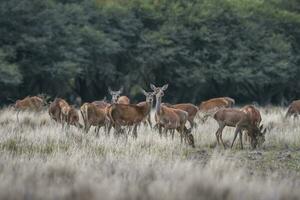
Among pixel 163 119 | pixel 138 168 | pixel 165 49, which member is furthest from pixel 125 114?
pixel 165 49

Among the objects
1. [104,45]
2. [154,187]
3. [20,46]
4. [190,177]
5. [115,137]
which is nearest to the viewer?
[154,187]

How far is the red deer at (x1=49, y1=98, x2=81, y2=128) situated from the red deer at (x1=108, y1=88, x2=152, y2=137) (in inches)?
65.8

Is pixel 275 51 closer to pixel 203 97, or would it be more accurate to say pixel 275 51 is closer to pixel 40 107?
pixel 203 97

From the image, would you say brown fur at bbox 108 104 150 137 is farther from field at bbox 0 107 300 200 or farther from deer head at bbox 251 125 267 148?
deer head at bbox 251 125 267 148

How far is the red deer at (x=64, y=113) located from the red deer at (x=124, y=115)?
5.48ft

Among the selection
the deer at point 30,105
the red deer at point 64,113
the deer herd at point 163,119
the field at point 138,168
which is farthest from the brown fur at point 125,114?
the deer at point 30,105

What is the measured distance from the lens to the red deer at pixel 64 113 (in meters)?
19.3

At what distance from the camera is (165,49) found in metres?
42.6

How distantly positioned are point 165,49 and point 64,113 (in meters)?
23.4

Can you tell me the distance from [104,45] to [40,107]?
1447cm

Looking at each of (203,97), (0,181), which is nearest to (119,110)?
(0,181)

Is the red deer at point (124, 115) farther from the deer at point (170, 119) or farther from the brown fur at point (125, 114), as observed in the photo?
the deer at point (170, 119)

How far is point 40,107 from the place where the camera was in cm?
2508

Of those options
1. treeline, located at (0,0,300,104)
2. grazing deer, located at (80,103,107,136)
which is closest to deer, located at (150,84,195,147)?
grazing deer, located at (80,103,107,136)
